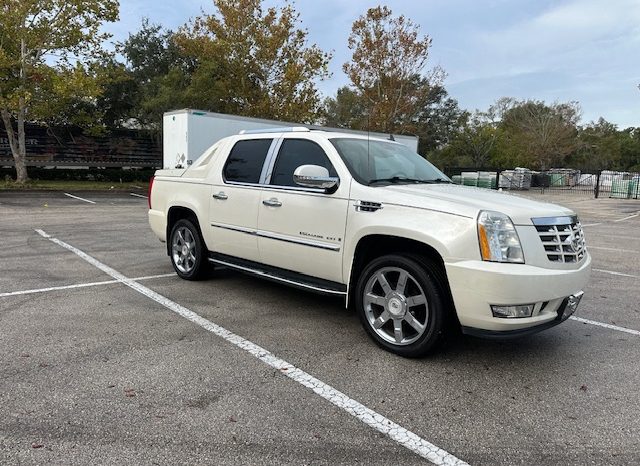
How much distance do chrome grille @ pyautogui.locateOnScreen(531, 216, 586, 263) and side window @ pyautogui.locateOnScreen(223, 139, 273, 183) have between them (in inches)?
109

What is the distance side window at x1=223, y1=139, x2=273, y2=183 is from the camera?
5234mm

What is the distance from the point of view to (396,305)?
3.96m

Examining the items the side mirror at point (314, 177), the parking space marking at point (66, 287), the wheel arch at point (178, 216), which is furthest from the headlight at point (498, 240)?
the parking space marking at point (66, 287)

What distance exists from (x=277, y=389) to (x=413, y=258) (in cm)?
142

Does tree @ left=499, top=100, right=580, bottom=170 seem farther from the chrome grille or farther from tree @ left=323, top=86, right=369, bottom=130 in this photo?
the chrome grille

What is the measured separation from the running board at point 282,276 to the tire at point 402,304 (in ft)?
0.96

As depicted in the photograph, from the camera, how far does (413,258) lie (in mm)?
3867

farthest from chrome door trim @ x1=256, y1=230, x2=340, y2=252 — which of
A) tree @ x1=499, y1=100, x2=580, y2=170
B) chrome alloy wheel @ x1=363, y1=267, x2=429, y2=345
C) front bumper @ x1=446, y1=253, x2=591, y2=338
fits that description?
tree @ x1=499, y1=100, x2=580, y2=170

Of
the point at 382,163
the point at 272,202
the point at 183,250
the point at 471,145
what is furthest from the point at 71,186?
the point at 471,145

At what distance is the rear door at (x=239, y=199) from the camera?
16.9ft

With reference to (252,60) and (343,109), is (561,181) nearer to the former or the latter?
(343,109)

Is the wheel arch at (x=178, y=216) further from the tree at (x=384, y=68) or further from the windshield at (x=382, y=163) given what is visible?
the tree at (x=384, y=68)

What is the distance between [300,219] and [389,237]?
944mm

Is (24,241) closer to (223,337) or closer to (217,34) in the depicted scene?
(223,337)
